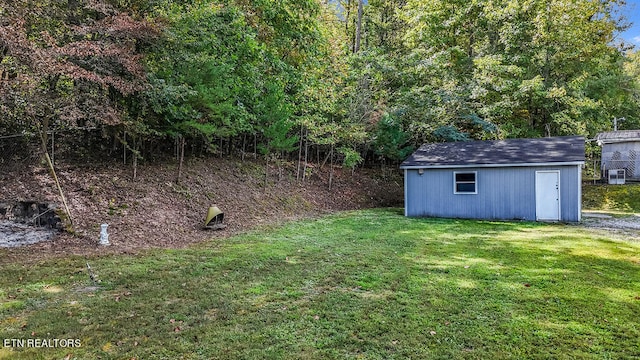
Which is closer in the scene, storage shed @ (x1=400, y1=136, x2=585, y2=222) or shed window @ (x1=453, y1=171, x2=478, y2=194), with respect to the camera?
storage shed @ (x1=400, y1=136, x2=585, y2=222)

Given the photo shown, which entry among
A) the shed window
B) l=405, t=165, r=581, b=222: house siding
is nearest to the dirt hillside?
l=405, t=165, r=581, b=222: house siding

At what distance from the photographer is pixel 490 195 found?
11.5 metres

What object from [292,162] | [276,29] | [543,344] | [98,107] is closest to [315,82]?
[276,29]

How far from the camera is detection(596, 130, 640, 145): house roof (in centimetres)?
1855

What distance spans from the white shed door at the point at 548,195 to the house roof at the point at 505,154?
47cm

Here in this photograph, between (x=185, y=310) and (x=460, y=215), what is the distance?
33.3 feet

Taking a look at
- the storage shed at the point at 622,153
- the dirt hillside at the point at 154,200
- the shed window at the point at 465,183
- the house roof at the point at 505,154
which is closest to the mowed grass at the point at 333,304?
the dirt hillside at the point at 154,200

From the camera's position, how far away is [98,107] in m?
7.31

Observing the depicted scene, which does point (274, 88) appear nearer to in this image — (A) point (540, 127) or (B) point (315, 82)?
(B) point (315, 82)

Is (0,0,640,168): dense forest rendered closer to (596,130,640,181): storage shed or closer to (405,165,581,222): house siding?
(596,130,640,181): storage shed

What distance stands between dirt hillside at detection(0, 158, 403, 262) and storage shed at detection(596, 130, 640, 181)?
641 inches
